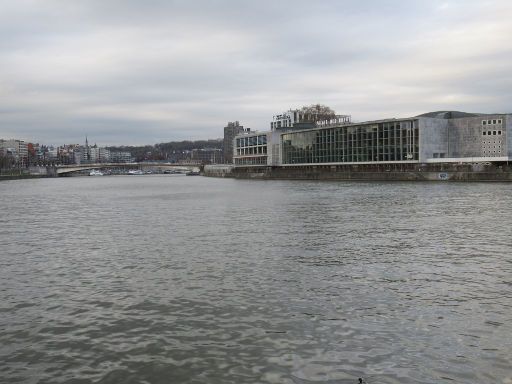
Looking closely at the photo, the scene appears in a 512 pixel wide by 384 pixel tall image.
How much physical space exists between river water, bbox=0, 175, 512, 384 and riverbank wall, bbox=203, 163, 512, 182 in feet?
237

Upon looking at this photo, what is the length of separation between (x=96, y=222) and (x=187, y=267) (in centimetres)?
2185

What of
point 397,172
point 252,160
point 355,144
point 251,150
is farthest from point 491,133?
point 251,150

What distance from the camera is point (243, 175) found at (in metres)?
176

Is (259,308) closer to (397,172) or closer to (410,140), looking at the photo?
(397,172)

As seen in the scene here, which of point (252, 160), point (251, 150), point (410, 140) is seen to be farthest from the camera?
point (251, 150)

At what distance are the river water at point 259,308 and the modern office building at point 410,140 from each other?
86694 millimetres

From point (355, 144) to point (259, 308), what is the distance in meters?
121

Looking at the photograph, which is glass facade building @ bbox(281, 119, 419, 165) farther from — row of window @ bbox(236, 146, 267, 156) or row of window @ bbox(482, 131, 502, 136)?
row of window @ bbox(482, 131, 502, 136)

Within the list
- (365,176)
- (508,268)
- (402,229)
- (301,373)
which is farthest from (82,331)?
(365,176)

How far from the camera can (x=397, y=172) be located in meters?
113

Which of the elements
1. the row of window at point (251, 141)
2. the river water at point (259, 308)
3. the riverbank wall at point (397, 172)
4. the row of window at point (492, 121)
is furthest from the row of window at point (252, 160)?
the river water at point (259, 308)

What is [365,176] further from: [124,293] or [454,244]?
[124,293]

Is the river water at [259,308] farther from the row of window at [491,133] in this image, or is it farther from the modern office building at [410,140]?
the modern office building at [410,140]

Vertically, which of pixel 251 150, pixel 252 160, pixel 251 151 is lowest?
pixel 252 160
